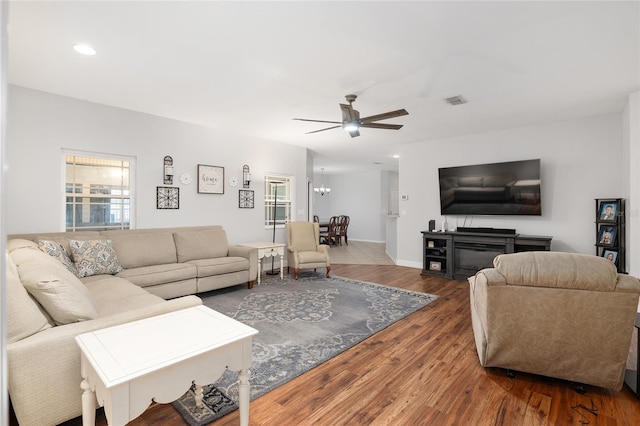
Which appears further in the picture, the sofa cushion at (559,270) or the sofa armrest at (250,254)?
the sofa armrest at (250,254)

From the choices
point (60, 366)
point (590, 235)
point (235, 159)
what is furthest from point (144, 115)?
point (590, 235)

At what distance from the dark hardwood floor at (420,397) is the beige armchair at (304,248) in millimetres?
2696

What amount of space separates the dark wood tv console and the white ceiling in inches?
74.3

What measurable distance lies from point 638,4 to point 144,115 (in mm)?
5229

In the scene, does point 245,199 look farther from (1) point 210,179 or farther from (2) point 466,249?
(2) point 466,249

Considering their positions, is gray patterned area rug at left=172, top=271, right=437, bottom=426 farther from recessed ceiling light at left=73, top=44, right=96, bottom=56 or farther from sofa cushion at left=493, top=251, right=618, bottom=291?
recessed ceiling light at left=73, top=44, right=96, bottom=56

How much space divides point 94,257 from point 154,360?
9.22 ft

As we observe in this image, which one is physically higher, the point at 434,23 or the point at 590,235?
the point at 434,23

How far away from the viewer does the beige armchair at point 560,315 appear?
187cm

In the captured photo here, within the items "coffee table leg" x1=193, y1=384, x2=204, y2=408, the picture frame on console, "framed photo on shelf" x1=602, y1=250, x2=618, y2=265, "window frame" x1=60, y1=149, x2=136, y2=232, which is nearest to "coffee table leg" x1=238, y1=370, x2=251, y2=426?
"coffee table leg" x1=193, y1=384, x2=204, y2=408

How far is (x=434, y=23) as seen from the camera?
2260 millimetres

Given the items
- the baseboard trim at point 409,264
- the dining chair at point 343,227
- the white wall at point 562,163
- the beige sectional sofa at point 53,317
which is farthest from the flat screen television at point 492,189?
the beige sectional sofa at point 53,317

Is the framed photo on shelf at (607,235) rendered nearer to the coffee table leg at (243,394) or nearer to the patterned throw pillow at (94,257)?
the coffee table leg at (243,394)

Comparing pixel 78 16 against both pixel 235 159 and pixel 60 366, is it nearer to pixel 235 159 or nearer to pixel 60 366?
pixel 60 366
